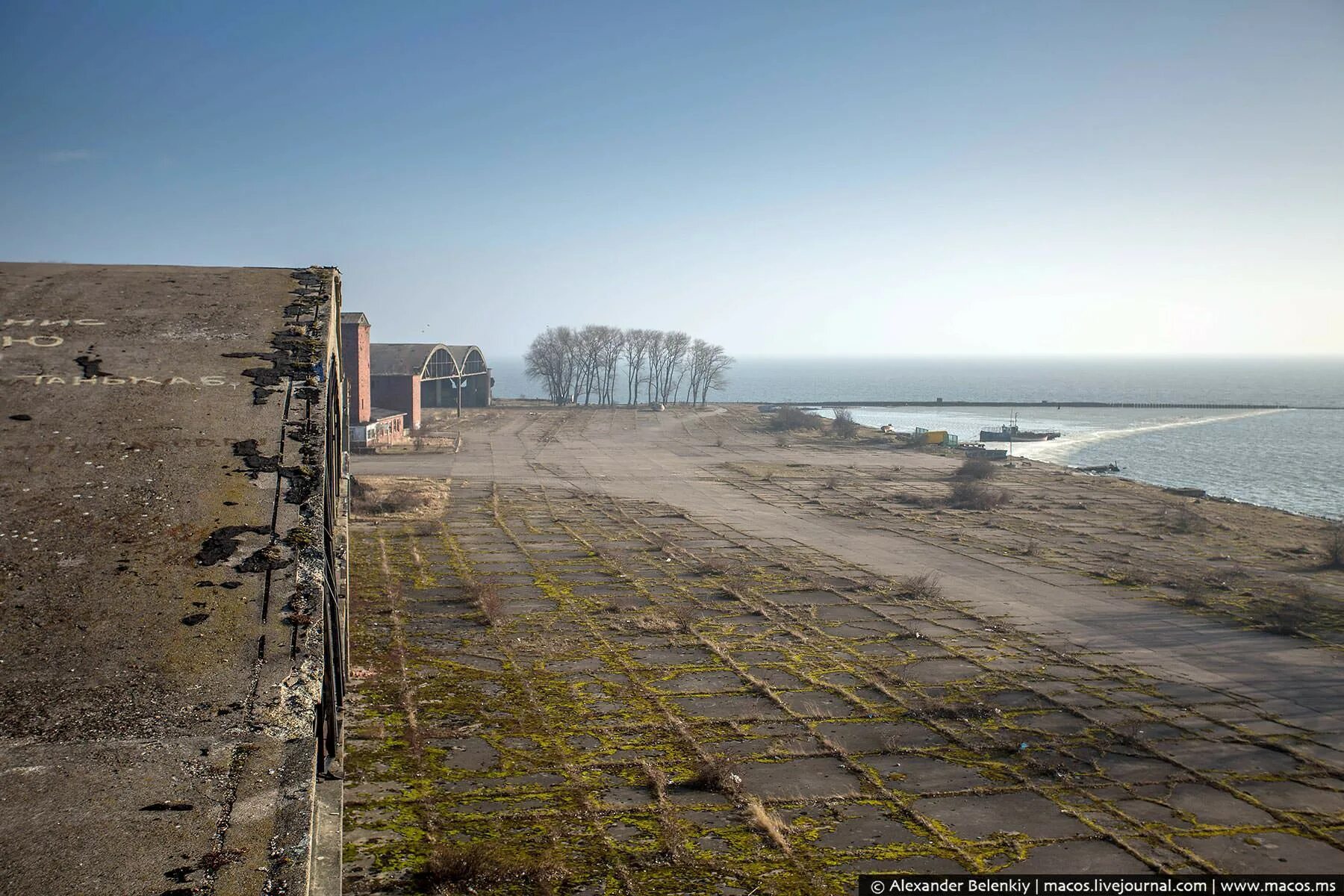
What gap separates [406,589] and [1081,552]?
19.4 metres

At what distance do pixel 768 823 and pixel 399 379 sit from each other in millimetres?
46515

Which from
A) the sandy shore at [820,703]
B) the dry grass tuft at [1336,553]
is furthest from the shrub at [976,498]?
the dry grass tuft at [1336,553]

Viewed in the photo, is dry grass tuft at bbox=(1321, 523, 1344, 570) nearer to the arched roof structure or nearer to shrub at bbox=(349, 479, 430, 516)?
shrub at bbox=(349, 479, 430, 516)

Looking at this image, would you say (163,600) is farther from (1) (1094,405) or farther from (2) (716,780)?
(1) (1094,405)

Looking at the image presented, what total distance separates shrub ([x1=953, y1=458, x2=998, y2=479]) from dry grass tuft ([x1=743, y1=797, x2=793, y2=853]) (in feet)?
112

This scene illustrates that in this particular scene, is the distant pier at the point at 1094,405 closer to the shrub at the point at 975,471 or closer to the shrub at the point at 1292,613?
the shrub at the point at 975,471

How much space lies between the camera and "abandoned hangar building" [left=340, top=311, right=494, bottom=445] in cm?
4084

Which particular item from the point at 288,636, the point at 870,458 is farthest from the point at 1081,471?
the point at 288,636

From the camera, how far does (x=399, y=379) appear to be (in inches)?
2010

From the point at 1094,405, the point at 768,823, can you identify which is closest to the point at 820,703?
the point at 768,823

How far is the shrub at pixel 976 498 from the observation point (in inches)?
1294

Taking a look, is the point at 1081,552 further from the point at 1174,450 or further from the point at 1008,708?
the point at 1174,450

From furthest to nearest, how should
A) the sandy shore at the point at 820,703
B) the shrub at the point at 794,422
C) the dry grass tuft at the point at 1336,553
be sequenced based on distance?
the shrub at the point at 794,422 < the dry grass tuft at the point at 1336,553 < the sandy shore at the point at 820,703

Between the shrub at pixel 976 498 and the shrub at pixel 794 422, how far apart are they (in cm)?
3083
